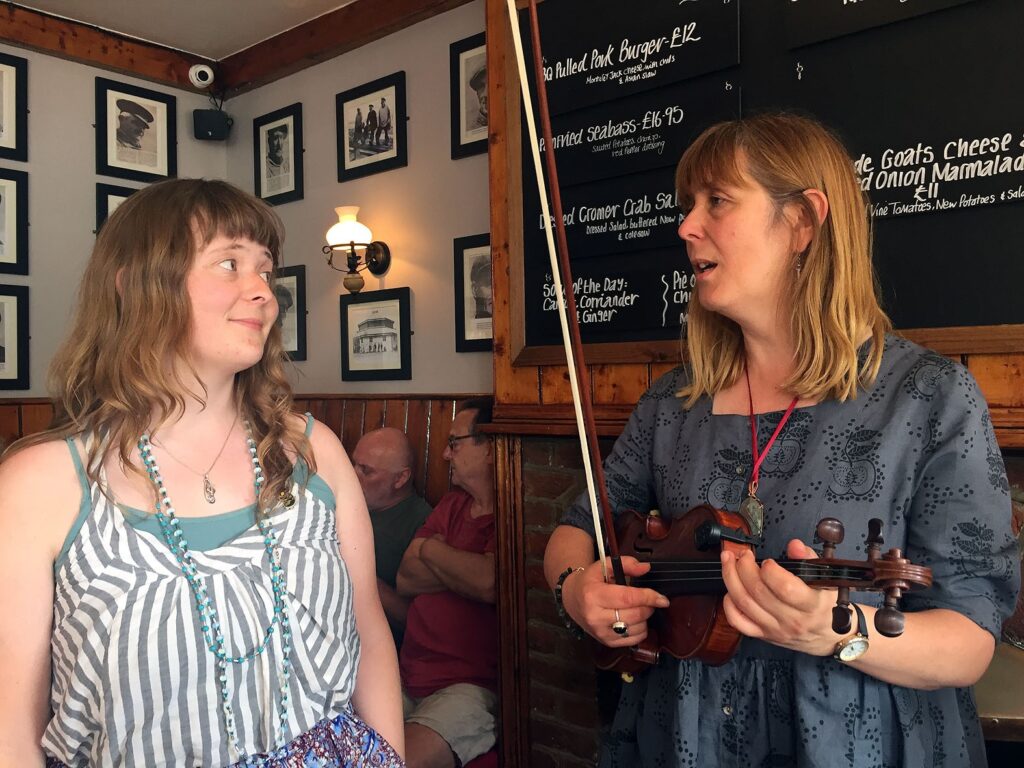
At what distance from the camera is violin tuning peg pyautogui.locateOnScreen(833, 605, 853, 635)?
996 mm

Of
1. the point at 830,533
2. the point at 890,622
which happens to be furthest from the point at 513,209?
the point at 890,622

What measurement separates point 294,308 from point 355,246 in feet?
1.93

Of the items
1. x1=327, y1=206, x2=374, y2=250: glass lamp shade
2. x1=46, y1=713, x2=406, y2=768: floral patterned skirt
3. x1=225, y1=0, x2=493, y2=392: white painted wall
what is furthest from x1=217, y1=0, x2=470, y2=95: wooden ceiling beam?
x1=46, y1=713, x2=406, y2=768: floral patterned skirt

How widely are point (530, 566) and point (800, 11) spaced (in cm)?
165

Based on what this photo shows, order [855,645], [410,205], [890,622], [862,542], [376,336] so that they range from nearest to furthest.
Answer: [890,622] < [855,645] < [862,542] < [410,205] < [376,336]

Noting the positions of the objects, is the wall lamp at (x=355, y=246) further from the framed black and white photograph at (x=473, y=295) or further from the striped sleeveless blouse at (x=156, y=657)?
the striped sleeveless blouse at (x=156, y=657)

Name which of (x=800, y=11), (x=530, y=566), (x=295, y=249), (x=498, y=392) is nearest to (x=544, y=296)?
(x=498, y=392)

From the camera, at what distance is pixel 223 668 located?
127 cm

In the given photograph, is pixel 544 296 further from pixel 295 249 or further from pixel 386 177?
pixel 295 249

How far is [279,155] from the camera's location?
13.9ft

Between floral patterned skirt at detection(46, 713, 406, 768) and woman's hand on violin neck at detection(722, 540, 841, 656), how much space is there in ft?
2.13

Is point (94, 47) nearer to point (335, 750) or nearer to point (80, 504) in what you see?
point (80, 504)

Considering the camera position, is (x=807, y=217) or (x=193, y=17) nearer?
(x=807, y=217)

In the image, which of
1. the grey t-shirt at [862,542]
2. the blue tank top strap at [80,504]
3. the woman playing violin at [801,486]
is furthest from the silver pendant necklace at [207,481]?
the grey t-shirt at [862,542]
